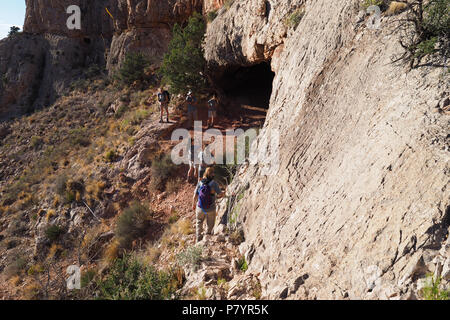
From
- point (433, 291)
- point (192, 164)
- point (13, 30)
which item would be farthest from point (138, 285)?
point (13, 30)

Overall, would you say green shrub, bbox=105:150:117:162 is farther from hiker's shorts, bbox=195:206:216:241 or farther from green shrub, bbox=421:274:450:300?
green shrub, bbox=421:274:450:300

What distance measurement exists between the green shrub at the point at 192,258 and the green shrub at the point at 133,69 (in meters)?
15.1

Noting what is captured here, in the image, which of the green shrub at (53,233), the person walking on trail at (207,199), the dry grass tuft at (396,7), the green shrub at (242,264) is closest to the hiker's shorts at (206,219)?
the person walking on trail at (207,199)

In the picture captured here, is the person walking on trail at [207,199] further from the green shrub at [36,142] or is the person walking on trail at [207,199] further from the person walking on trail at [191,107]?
the green shrub at [36,142]

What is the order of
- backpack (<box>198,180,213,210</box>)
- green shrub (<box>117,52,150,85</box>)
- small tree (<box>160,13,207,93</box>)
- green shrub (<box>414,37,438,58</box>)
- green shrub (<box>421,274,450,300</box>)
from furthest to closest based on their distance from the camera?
green shrub (<box>117,52,150,85</box>)
small tree (<box>160,13,207,93</box>)
backpack (<box>198,180,213,210</box>)
green shrub (<box>414,37,438,58</box>)
green shrub (<box>421,274,450,300</box>)

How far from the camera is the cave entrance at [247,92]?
11509 mm

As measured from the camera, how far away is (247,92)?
1346 centimetres

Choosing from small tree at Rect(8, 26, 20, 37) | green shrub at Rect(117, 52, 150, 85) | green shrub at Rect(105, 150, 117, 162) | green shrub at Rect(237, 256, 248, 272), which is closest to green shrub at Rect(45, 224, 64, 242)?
green shrub at Rect(105, 150, 117, 162)

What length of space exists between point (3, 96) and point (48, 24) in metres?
7.79

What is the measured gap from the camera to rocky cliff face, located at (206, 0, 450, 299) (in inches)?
97.5

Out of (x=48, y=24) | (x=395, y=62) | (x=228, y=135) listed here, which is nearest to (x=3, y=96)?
(x=48, y=24)

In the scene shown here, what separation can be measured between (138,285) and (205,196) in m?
1.87

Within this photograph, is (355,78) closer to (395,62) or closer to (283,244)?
(395,62)

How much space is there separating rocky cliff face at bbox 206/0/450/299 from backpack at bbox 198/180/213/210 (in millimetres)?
677
